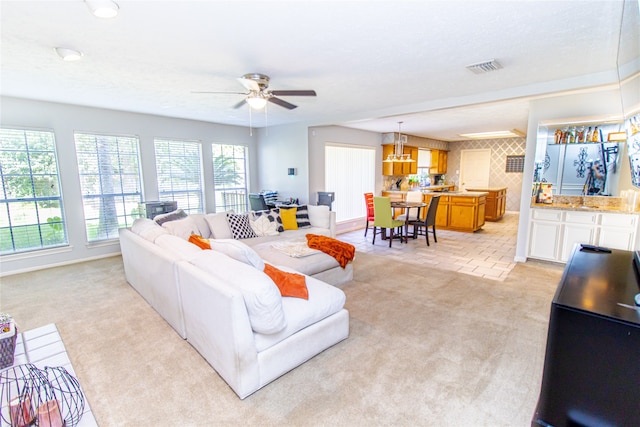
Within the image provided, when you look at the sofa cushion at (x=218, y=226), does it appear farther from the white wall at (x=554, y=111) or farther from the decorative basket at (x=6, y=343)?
the white wall at (x=554, y=111)

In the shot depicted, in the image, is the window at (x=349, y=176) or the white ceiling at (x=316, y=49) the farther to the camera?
the window at (x=349, y=176)

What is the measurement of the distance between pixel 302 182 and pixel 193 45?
403 cm

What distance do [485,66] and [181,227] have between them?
3.97 meters

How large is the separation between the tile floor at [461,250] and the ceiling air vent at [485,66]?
8.53 ft

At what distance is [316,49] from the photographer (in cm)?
260

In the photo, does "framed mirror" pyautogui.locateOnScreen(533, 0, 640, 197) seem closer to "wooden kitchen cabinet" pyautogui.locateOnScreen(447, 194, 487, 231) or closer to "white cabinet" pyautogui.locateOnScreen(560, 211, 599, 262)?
"white cabinet" pyautogui.locateOnScreen(560, 211, 599, 262)

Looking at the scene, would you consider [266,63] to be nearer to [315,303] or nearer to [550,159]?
[315,303]

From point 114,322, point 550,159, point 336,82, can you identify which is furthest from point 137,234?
point 550,159

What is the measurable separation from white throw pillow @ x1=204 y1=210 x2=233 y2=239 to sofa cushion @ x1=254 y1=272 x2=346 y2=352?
219 cm

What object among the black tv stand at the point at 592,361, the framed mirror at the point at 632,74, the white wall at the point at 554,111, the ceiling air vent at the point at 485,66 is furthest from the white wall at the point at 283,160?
the black tv stand at the point at 592,361

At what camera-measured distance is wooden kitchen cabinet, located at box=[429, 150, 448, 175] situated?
9914mm

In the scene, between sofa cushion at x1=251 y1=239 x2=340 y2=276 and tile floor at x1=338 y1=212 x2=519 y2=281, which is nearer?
sofa cushion at x1=251 y1=239 x2=340 y2=276

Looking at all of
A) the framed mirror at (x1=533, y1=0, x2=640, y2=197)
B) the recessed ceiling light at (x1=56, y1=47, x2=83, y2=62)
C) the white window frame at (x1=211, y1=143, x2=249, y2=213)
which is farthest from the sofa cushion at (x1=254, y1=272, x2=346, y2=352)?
the white window frame at (x1=211, y1=143, x2=249, y2=213)

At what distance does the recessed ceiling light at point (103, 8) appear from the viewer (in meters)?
1.80
